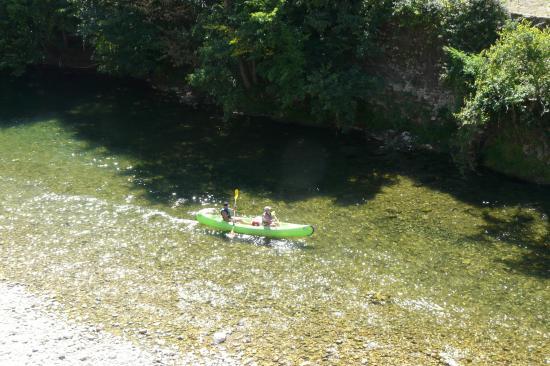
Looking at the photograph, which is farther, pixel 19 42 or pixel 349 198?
pixel 19 42

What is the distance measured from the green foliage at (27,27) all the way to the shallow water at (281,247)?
9.25 metres

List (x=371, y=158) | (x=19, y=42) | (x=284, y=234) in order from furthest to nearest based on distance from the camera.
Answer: (x=19, y=42) → (x=371, y=158) → (x=284, y=234)

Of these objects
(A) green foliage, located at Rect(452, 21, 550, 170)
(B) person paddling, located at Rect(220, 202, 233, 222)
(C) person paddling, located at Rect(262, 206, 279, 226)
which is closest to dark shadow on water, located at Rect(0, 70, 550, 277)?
(A) green foliage, located at Rect(452, 21, 550, 170)

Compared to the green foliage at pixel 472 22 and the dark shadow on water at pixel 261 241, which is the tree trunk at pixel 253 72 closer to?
the green foliage at pixel 472 22

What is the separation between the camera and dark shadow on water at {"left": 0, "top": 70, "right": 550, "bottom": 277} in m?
22.2

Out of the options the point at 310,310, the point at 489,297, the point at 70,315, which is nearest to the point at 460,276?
the point at 489,297

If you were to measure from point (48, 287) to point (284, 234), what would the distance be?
317 inches

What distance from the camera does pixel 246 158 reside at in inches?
1019

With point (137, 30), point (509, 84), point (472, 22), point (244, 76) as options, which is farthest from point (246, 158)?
point (472, 22)

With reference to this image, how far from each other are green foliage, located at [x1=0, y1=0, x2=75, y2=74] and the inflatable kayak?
2076 cm

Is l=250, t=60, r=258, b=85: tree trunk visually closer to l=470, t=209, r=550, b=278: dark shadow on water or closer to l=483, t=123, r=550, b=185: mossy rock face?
l=483, t=123, r=550, b=185: mossy rock face

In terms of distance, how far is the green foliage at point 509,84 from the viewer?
20812 mm

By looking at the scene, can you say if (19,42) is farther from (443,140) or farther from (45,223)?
(443,140)

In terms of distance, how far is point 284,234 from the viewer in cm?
1944
